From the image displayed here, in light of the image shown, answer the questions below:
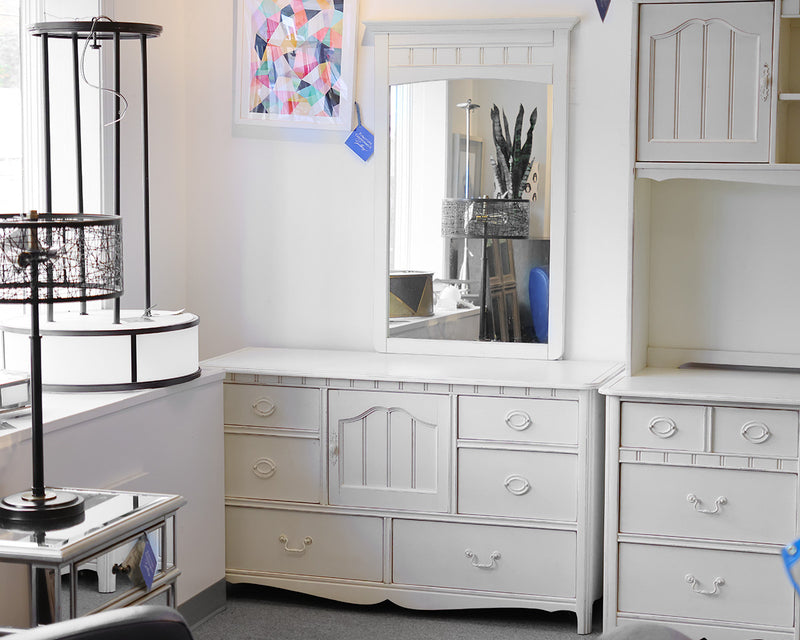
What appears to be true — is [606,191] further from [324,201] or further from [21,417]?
[21,417]

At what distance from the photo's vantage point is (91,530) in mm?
2029

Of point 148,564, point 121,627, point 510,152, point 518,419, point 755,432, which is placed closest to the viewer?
point 121,627

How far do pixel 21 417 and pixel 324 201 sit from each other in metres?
1.56

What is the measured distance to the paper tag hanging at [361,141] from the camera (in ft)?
12.2

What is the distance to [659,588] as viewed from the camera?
307cm

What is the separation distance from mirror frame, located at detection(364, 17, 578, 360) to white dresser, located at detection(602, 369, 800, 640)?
0.60 meters

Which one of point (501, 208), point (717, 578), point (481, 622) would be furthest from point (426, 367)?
point (717, 578)

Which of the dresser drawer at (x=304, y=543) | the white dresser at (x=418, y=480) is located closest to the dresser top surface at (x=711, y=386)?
the white dresser at (x=418, y=480)

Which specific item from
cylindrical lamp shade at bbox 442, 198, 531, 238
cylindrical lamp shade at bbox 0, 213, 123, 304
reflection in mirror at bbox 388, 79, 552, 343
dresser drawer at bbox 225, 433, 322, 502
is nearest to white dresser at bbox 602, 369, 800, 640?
reflection in mirror at bbox 388, 79, 552, 343

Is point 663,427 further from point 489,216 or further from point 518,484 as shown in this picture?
point 489,216

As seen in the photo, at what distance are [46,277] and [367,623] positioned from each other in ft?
5.73

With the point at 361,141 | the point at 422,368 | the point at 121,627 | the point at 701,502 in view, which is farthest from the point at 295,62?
the point at 121,627

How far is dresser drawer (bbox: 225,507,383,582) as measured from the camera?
3.35 m

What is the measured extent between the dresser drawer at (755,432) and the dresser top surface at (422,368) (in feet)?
1.23
